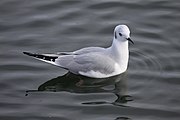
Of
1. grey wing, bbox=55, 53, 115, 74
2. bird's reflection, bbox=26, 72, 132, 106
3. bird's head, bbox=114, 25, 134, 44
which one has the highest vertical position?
bird's head, bbox=114, 25, 134, 44

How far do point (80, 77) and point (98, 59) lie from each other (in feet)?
1.79

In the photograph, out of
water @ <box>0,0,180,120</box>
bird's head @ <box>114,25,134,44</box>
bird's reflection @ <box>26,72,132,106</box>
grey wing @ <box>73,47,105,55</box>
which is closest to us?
water @ <box>0,0,180,120</box>

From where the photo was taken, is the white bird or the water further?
the white bird

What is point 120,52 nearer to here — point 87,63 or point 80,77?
point 87,63

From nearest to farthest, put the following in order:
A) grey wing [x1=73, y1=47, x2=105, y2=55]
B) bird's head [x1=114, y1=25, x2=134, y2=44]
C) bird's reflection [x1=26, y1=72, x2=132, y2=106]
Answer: bird's reflection [x1=26, y1=72, x2=132, y2=106] < bird's head [x1=114, y1=25, x2=134, y2=44] < grey wing [x1=73, y1=47, x2=105, y2=55]

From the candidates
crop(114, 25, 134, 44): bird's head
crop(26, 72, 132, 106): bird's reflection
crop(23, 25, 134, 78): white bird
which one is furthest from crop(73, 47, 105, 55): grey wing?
crop(26, 72, 132, 106): bird's reflection

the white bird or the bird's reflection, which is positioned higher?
the white bird

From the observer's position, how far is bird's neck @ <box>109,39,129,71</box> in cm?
886

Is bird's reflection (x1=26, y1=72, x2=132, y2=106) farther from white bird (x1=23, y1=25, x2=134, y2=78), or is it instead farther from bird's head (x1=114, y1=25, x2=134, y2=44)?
bird's head (x1=114, y1=25, x2=134, y2=44)

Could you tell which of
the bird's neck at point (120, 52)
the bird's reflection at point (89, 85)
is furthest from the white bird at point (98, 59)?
the bird's reflection at point (89, 85)

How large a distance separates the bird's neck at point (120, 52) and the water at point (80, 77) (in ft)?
0.73

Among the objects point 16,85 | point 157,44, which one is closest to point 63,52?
point 16,85

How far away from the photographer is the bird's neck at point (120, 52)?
8859 millimetres

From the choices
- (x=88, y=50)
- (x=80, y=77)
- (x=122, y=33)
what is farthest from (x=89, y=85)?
(x=122, y=33)
